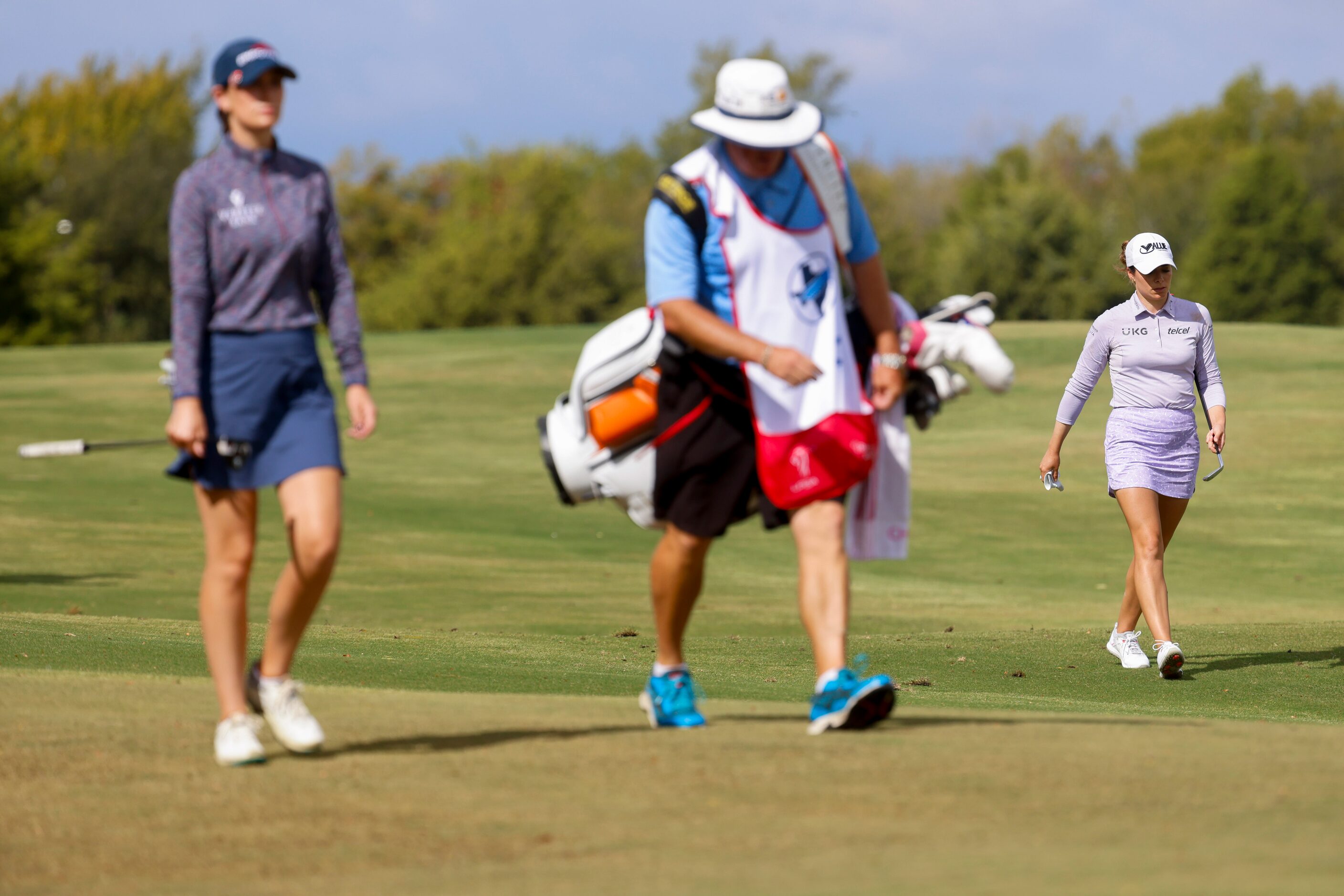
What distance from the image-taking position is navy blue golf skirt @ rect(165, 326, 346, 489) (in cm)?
545

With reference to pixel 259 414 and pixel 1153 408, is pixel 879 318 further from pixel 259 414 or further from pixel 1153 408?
pixel 1153 408

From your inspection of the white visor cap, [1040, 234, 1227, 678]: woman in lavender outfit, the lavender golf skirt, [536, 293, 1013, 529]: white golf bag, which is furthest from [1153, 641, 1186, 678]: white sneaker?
[536, 293, 1013, 529]: white golf bag

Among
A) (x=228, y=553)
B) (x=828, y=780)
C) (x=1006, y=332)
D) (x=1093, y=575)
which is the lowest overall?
(x=1006, y=332)

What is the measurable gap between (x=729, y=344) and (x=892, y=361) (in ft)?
2.01

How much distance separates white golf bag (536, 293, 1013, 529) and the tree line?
2229 inches

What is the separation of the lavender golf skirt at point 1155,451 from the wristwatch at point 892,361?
4116 millimetres

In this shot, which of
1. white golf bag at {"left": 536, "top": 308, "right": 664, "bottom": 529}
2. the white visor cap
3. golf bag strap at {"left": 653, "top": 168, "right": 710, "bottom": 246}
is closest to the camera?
golf bag strap at {"left": 653, "top": 168, "right": 710, "bottom": 246}

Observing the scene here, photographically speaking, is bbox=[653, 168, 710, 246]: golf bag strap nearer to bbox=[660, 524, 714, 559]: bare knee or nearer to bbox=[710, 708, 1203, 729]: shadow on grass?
bbox=[660, 524, 714, 559]: bare knee

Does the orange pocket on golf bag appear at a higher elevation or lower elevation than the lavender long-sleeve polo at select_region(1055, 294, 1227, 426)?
higher

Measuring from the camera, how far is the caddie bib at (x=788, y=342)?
589 centimetres

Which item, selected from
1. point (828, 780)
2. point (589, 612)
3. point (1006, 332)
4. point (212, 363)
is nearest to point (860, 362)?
point (828, 780)

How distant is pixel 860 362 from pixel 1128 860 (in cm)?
240

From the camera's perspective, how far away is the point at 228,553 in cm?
560

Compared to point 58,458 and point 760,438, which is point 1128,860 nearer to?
point 760,438
